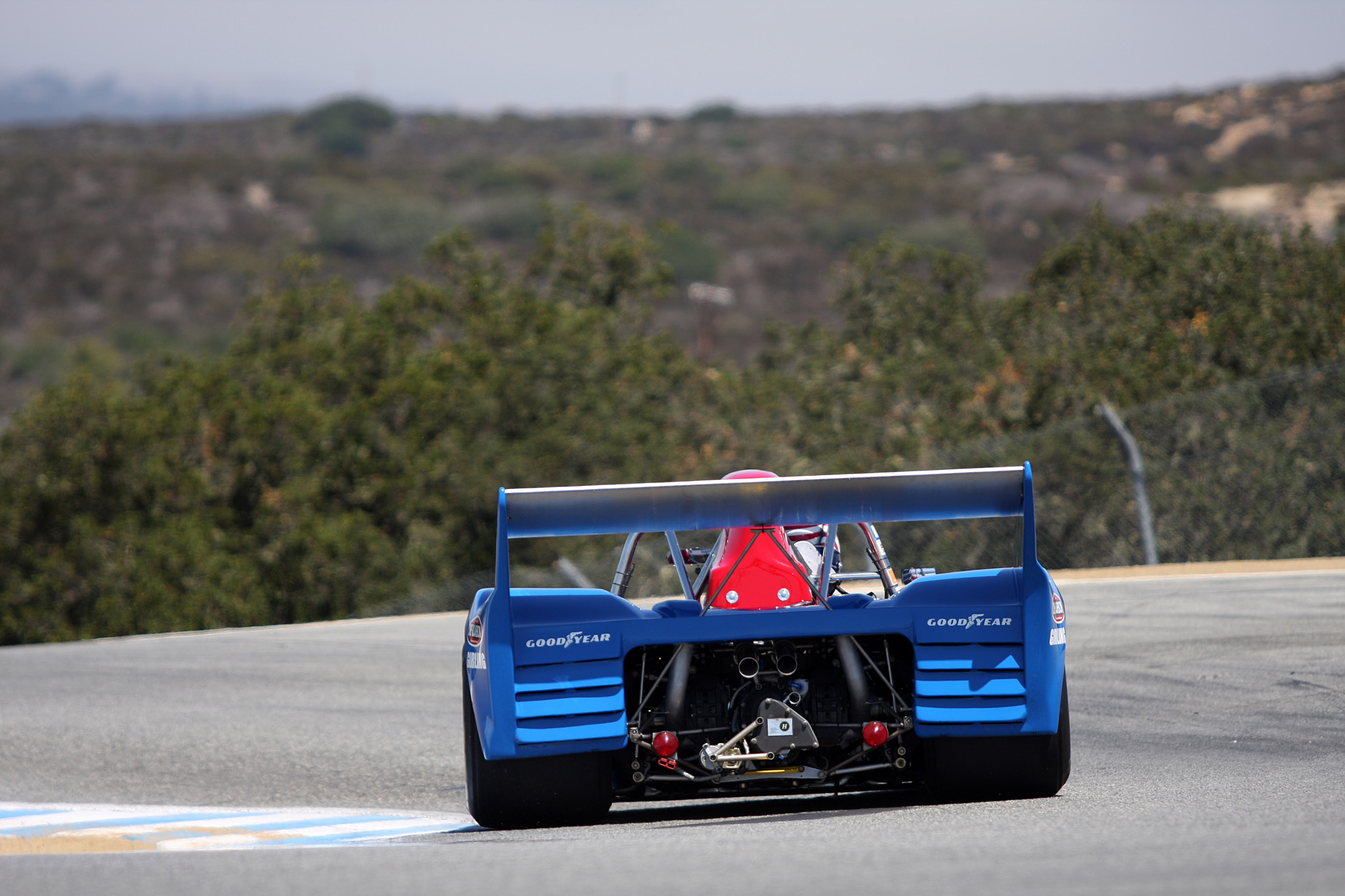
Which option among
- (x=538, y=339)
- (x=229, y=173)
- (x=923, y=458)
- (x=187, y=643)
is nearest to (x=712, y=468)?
(x=923, y=458)

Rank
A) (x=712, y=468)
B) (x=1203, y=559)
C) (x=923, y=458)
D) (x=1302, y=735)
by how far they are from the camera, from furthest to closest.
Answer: (x=712, y=468)
(x=923, y=458)
(x=1203, y=559)
(x=1302, y=735)

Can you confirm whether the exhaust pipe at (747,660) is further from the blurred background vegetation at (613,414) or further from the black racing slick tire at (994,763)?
the blurred background vegetation at (613,414)

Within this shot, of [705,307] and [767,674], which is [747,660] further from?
[705,307]

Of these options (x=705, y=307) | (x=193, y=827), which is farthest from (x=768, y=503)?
(x=705, y=307)

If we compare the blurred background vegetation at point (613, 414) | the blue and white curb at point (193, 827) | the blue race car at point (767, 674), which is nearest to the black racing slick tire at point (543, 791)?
the blue race car at point (767, 674)

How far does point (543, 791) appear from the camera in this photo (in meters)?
6.09

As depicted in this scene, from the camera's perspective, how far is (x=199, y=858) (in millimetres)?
5273

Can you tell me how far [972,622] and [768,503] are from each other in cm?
88

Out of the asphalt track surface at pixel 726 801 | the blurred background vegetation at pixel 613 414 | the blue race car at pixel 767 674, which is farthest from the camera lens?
the blurred background vegetation at pixel 613 414

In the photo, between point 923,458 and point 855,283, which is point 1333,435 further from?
point 855,283

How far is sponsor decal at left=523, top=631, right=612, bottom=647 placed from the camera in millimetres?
5938

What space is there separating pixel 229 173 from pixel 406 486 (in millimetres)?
115960

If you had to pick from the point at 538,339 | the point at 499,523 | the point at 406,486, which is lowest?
the point at 406,486

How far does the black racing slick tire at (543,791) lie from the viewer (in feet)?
19.9
